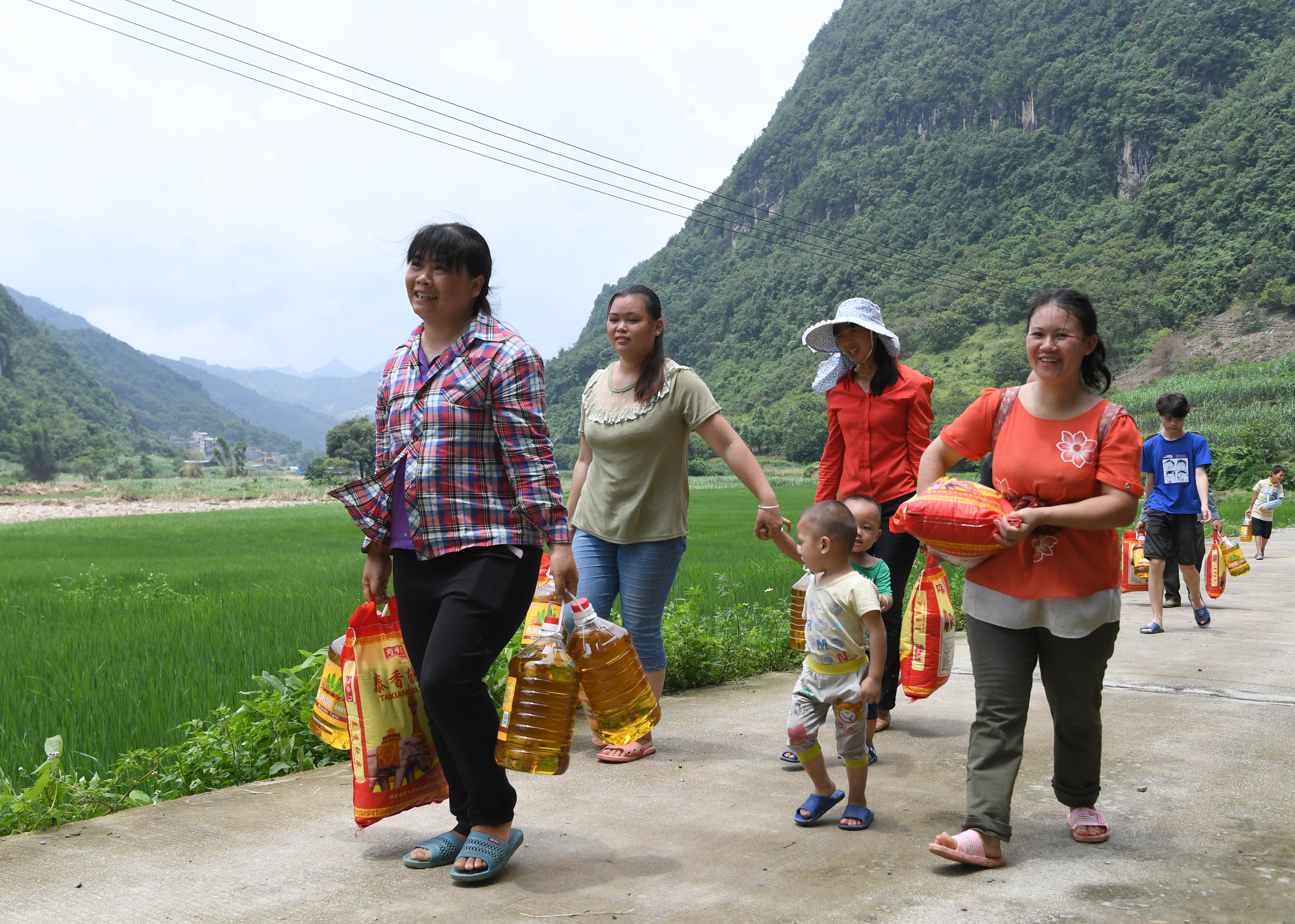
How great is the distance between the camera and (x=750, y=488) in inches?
164

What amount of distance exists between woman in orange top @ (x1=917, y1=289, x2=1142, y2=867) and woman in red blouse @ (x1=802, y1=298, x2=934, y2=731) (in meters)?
1.14

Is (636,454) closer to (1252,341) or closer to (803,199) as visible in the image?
(1252,341)

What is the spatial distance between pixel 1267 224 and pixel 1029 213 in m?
30.9

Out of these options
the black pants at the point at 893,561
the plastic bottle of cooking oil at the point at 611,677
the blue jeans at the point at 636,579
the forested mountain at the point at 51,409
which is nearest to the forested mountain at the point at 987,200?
the forested mountain at the point at 51,409

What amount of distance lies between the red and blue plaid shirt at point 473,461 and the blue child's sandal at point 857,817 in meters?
1.26

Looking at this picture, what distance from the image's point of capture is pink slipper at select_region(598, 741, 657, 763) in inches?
161

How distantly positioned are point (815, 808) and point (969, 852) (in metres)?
0.56

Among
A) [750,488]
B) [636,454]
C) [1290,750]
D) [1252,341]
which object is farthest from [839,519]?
[1252,341]

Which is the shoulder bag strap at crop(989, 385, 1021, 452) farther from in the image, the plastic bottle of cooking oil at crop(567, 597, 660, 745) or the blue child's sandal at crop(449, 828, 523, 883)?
the blue child's sandal at crop(449, 828, 523, 883)

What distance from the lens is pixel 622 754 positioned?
4.09m

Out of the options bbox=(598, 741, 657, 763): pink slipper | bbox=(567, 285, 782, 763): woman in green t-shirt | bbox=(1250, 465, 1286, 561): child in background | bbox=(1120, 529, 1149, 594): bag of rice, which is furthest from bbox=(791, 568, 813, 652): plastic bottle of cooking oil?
bbox=(1250, 465, 1286, 561): child in background

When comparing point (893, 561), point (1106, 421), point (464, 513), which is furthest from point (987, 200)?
point (464, 513)

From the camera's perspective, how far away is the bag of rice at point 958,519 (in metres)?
3.02

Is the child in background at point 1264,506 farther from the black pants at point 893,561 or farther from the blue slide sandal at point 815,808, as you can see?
the blue slide sandal at point 815,808
